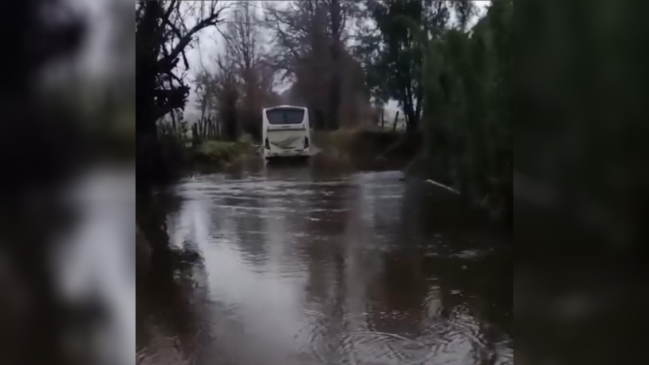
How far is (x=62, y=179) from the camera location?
4.18ft

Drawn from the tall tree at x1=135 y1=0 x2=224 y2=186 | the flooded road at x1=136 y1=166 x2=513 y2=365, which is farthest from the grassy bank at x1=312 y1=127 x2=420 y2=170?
the tall tree at x1=135 y1=0 x2=224 y2=186

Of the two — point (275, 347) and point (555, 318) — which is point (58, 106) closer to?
point (275, 347)

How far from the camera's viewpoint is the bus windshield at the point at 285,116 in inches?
93.4

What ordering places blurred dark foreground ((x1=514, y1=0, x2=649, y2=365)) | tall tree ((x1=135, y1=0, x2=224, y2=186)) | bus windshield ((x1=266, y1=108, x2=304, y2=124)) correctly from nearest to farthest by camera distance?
blurred dark foreground ((x1=514, y1=0, x2=649, y2=365)) → tall tree ((x1=135, y1=0, x2=224, y2=186)) → bus windshield ((x1=266, y1=108, x2=304, y2=124))

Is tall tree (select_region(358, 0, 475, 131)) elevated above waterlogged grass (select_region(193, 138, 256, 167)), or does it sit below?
above

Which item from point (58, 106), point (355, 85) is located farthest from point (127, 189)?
point (355, 85)

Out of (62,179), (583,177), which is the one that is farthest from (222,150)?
(583,177)

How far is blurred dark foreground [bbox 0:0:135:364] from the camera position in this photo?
125cm

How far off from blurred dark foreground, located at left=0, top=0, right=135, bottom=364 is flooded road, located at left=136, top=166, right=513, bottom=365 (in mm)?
543

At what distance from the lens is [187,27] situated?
2.32 m

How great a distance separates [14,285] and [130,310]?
11.0 inches

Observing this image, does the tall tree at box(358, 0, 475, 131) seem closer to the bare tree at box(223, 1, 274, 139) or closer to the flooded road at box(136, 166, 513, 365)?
the flooded road at box(136, 166, 513, 365)

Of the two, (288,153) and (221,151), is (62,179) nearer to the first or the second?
(221,151)

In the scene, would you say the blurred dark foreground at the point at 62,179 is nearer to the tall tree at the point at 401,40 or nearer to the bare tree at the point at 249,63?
the bare tree at the point at 249,63
